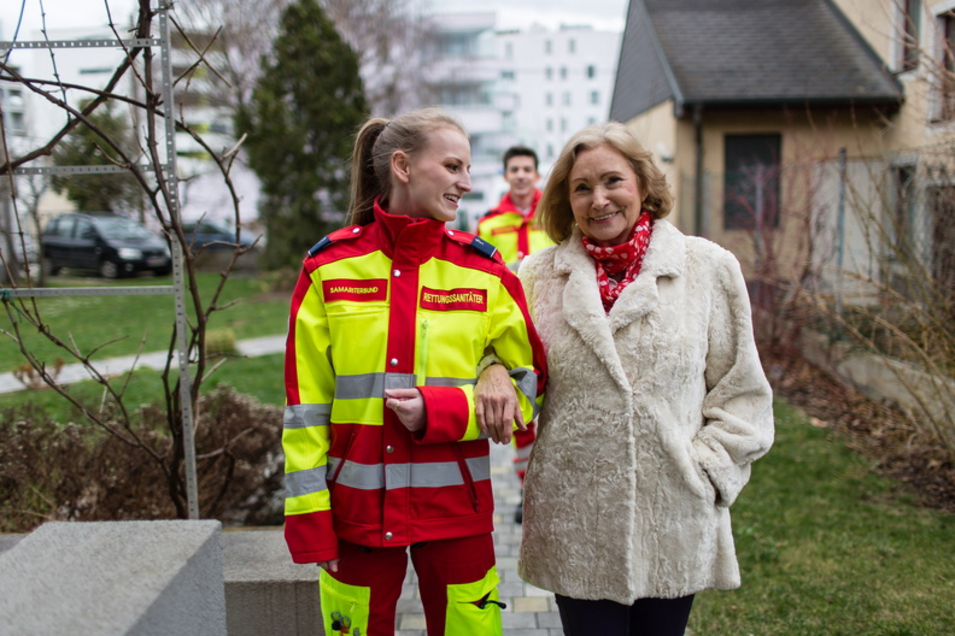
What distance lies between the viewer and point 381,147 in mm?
2471

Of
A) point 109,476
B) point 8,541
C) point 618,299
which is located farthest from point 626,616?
point 109,476

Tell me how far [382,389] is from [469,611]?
2.16 ft

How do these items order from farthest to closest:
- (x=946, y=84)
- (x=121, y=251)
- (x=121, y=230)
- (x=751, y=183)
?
(x=121, y=251) → (x=121, y=230) → (x=751, y=183) → (x=946, y=84)

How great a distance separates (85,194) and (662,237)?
5.21m

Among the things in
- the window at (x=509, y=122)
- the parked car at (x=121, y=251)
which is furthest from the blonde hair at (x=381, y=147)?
the window at (x=509, y=122)

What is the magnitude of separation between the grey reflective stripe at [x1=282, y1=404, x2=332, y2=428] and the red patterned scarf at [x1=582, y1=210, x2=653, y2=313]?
0.87 m

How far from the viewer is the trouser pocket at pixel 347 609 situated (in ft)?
7.52

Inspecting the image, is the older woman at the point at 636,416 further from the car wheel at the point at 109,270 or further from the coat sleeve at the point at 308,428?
the car wheel at the point at 109,270

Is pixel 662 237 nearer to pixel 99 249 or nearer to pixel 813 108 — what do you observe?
pixel 813 108

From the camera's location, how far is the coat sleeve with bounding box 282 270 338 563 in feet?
7.25

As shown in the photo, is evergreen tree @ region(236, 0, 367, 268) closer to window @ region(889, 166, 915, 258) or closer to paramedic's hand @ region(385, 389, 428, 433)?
window @ region(889, 166, 915, 258)

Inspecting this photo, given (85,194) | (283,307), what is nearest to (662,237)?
(85,194)

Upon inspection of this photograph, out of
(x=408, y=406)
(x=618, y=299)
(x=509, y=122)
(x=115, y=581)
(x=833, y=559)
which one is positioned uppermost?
(x=509, y=122)

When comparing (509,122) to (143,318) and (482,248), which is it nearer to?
(143,318)
